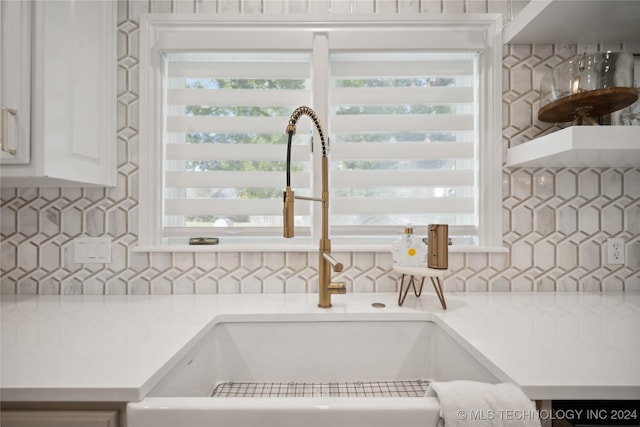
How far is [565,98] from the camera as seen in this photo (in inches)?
43.6

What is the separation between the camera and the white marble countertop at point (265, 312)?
0.58 meters

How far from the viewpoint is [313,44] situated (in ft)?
4.29

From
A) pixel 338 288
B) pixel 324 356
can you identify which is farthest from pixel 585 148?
pixel 324 356

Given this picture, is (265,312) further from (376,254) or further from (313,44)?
(313,44)

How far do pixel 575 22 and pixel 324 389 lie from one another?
1526 mm

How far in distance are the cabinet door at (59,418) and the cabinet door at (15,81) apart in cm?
69

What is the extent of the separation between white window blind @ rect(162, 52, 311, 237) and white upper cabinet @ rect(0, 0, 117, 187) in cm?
21

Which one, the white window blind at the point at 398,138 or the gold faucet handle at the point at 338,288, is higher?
the white window blind at the point at 398,138

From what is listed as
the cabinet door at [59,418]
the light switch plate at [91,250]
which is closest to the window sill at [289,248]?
the light switch plate at [91,250]

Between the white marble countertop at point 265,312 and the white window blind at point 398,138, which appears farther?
the white window blind at point 398,138

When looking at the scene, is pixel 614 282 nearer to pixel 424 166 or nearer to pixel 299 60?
pixel 424 166

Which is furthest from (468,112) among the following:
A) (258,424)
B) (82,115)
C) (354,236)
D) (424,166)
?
(82,115)

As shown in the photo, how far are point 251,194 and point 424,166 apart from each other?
2.42 ft

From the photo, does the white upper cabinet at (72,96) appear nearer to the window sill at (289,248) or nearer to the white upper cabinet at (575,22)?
the window sill at (289,248)
